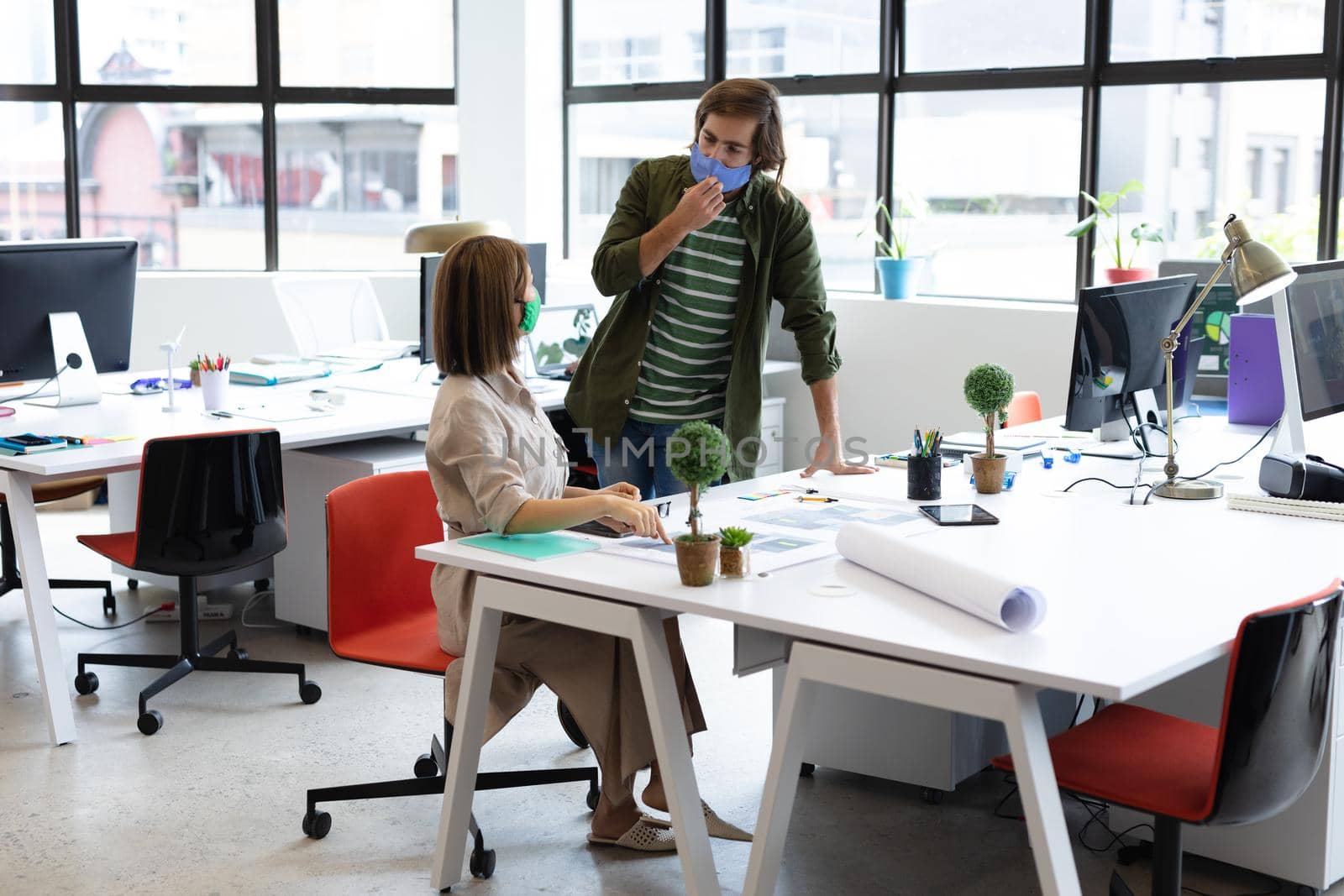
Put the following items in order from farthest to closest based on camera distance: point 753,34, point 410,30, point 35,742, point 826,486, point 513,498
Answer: point 410,30 < point 753,34 < point 35,742 < point 826,486 < point 513,498

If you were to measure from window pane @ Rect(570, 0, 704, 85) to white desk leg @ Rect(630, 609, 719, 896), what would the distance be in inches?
176

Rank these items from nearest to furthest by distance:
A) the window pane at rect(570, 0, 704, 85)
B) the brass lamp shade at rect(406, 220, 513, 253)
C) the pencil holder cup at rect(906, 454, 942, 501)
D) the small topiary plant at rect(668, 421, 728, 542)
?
the small topiary plant at rect(668, 421, 728, 542) → the pencil holder cup at rect(906, 454, 942, 501) → the brass lamp shade at rect(406, 220, 513, 253) → the window pane at rect(570, 0, 704, 85)

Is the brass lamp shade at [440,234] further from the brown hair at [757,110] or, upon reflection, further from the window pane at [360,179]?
the window pane at [360,179]

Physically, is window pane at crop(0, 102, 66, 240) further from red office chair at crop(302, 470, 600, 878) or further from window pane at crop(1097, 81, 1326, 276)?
window pane at crop(1097, 81, 1326, 276)

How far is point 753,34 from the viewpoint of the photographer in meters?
6.04

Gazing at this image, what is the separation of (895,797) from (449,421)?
1.27 m

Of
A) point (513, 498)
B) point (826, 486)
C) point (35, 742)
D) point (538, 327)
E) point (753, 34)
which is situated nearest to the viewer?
point (513, 498)

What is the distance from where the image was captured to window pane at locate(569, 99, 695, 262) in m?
6.40

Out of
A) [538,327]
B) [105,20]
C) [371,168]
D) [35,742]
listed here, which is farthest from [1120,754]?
[105,20]

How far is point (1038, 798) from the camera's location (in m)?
1.78

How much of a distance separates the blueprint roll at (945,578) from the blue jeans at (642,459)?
71cm

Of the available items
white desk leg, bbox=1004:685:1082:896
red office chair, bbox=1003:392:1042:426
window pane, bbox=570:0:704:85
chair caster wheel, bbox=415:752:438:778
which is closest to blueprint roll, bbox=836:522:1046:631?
white desk leg, bbox=1004:685:1082:896

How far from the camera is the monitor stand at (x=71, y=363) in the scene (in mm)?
3928

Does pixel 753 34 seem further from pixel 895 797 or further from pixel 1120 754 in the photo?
pixel 1120 754
